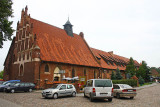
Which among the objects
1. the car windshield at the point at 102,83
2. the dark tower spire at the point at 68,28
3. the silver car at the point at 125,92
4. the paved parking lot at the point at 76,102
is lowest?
the paved parking lot at the point at 76,102

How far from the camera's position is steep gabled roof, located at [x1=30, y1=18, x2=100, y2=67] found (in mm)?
26986

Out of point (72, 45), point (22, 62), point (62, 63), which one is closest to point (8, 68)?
point (22, 62)

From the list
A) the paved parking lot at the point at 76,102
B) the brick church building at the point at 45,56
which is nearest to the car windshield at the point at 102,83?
the paved parking lot at the point at 76,102

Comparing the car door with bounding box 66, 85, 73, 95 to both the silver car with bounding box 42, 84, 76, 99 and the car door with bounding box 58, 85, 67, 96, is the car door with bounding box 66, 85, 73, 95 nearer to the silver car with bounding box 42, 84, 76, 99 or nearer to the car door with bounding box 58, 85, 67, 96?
the silver car with bounding box 42, 84, 76, 99

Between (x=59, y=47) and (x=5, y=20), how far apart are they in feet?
47.1

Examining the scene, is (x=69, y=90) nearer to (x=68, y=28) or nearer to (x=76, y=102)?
(x=76, y=102)

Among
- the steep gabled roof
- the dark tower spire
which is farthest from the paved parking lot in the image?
the dark tower spire

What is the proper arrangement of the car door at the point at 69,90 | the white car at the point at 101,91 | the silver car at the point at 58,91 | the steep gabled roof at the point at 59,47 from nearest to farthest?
the white car at the point at 101,91, the silver car at the point at 58,91, the car door at the point at 69,90, the steep gabled roof at the point at 59,47

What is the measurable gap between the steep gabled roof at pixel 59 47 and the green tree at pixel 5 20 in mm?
7453

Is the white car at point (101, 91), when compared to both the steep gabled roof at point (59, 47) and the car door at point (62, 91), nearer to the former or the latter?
the car door at point (62, 91)

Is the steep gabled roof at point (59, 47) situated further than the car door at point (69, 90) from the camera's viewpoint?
Yes

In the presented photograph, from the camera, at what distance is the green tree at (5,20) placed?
55.0 feet

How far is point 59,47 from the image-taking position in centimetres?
3023

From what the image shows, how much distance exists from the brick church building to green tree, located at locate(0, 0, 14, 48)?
21.1 ft
